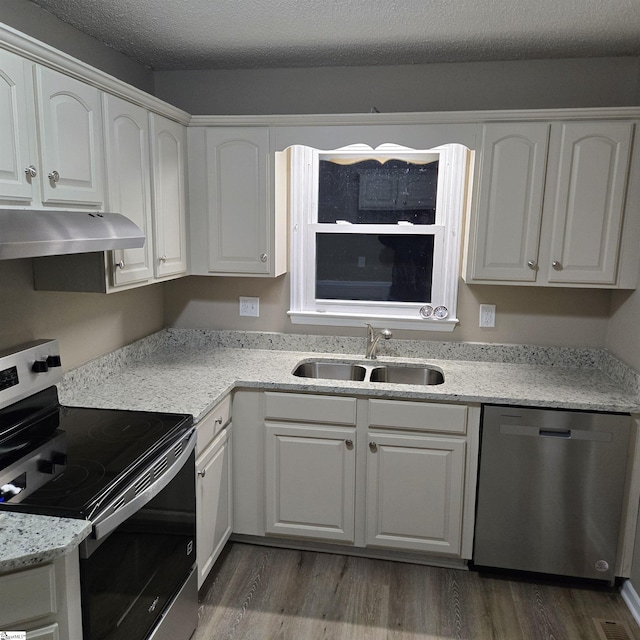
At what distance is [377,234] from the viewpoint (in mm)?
3074

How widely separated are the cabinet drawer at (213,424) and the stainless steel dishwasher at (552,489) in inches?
45.4

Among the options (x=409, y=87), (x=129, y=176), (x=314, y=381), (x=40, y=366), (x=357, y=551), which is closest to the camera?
(x=40, y=366)

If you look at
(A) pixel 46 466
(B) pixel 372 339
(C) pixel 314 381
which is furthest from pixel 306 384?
(A) pixel 46 466

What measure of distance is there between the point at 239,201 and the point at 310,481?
55.7 inches

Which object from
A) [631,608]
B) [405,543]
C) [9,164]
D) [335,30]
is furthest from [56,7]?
[631,608]

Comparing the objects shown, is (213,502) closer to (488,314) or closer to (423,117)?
(488,314)

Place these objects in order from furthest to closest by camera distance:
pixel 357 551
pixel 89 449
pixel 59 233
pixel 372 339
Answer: pixel 372 339, pixel 357 551, pixel 89 449, pixel 59 233

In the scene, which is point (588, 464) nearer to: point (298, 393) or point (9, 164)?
point (298, 393)

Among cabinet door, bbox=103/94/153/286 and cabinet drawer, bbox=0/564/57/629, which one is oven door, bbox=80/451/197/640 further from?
cabinet door, bbox=103/94/153/286

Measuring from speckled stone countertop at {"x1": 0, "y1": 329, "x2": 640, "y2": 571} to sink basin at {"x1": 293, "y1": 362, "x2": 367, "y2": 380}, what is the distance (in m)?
0.04

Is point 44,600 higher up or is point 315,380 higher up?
point 315,380

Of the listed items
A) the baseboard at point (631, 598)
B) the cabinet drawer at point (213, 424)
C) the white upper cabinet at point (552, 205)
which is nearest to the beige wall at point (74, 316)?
the cabinet drawer at point (213, 424)

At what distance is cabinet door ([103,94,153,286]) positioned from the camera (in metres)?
2.09

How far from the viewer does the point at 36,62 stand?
1663mm
